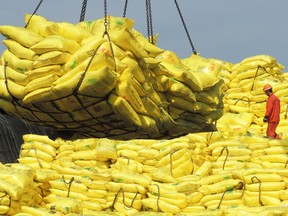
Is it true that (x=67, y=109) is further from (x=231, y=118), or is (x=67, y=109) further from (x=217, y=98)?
(x=231, y=118)

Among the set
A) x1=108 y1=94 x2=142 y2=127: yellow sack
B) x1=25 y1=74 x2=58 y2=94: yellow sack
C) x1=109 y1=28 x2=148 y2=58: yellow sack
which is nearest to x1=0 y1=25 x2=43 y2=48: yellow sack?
x1=25 y1=74 x2=58 y2=94: yellow sack

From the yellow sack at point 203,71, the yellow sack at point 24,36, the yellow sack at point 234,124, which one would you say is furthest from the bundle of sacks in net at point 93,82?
the yellow sack at point 234,124

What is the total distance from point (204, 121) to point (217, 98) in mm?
270

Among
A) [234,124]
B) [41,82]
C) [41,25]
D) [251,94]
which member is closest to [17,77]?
[41,82]

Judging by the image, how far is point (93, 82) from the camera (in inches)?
116

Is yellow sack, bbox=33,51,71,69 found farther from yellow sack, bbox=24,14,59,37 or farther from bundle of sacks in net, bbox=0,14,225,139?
yellow sack, bbox=24,14,59,37

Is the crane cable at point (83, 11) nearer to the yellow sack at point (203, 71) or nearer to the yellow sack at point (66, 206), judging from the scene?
the yellow sack at point (203, 71)

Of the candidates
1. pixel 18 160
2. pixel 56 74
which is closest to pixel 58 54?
pixel 56 74

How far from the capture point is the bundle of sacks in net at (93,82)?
3039 mm

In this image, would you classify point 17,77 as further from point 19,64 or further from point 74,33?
point 74,33

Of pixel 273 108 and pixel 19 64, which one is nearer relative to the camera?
pixel 19 64

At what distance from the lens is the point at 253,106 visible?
10.2 m

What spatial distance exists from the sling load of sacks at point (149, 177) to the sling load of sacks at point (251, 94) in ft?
6.39

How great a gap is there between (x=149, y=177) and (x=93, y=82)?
374cm
